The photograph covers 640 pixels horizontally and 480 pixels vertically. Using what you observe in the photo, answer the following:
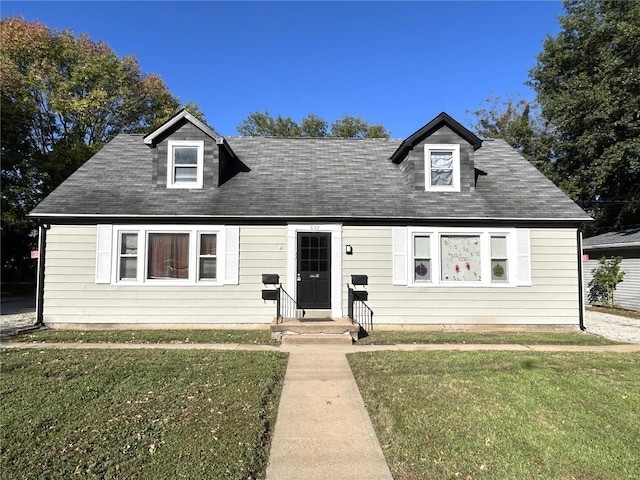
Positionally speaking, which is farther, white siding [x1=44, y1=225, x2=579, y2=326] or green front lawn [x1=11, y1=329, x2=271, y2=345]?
white siding [x1=44, y1=225, x2=579, y2=326]

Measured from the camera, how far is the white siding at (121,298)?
9.62 meters

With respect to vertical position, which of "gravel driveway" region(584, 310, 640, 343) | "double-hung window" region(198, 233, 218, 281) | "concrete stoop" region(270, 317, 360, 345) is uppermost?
"double-hung window" region(198, 233, 218, 281)

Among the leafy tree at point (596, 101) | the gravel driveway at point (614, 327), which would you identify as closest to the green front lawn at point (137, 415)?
the gravel driveway at point (614, 327)

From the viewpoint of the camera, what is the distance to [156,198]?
33.6 feet

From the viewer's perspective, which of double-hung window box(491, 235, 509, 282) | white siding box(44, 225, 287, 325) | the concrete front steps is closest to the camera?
the concrete front steps

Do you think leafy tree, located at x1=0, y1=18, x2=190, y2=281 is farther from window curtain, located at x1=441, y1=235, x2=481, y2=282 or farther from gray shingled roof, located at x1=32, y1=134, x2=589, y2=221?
window curtain, located at x1=441, y1=235, x2=481, y2=282

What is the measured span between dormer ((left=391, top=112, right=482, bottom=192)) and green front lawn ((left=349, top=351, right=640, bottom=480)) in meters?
5.40

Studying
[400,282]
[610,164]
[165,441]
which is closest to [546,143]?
[610,164]

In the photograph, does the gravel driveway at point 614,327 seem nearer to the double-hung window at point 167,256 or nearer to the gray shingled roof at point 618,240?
the gray shingled roof at point 618,240

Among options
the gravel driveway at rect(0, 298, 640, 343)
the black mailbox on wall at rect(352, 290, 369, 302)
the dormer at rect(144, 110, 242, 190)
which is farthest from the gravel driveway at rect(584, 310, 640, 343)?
the dormer at rect(144, 110, 242, 190)

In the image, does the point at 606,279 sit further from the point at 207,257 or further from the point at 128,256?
the point at 128,256

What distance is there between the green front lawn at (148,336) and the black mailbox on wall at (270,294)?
2.83 feet

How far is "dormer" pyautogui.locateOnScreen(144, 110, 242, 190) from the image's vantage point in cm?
1066

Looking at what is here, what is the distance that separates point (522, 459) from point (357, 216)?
22.4 feet
